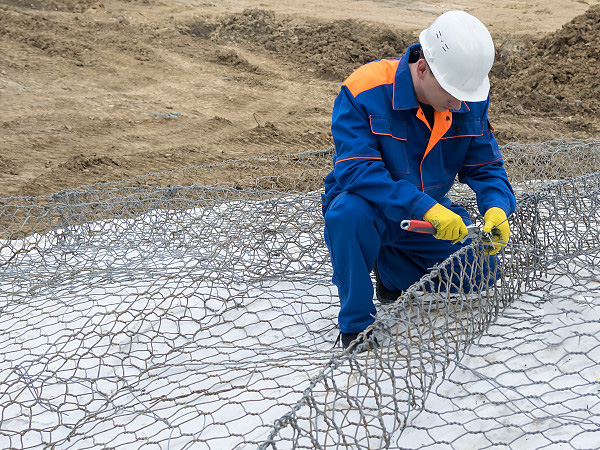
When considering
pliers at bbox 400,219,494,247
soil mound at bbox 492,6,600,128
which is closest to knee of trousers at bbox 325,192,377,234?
pliers at bbox 400,219,494,247

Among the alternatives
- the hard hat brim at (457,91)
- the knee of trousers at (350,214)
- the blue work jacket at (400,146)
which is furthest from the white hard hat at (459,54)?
the knee of trousers at (350,214)

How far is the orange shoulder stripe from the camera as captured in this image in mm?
2764

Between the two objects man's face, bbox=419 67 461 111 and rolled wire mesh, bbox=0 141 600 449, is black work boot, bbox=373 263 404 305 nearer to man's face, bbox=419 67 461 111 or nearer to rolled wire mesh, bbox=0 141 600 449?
rolled wire mesh, bbox=0 141 600 449

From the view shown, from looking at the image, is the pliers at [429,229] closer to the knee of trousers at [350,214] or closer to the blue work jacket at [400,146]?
the blue work jacket at [400,146]

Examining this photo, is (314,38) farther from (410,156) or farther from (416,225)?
(416,225)

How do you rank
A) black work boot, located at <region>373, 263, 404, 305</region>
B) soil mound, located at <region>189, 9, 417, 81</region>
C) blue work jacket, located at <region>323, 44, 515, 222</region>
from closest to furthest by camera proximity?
blue work jacket, located at <region>323, 44, 515, 222</region> < black work boot, located at <region>373, 263, 404, 305</region> < soil mound, located at <region>189, 9, 417, 81</region>

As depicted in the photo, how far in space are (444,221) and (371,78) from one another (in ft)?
2.36

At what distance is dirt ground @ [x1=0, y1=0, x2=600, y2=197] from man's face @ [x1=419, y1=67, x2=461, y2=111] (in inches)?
171

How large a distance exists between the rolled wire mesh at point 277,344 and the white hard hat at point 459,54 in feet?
2.16

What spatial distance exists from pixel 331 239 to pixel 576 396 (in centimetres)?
113

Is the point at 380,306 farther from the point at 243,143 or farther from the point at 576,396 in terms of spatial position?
the point at 243,143

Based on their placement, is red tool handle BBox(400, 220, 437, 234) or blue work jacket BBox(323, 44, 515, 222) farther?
blue work jacket BBox(323, 44, 515, 222)

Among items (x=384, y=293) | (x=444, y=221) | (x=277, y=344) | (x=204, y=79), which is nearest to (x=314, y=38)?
(x=204, y=79)

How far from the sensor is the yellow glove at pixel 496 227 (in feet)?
8.89
